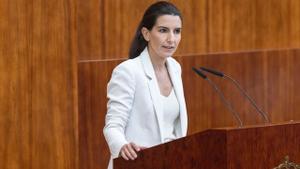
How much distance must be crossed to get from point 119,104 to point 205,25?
1.00m

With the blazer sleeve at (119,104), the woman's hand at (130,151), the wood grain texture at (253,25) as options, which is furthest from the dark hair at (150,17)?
the wood grain texture at (253,25)

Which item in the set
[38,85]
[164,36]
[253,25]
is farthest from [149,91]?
[253,25]

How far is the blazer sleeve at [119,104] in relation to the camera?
5.28 ft

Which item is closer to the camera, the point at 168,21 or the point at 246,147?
the point at 246,147

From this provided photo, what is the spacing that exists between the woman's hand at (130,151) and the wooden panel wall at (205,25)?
33.3 inches

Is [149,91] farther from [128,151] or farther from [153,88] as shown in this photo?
[128,151]

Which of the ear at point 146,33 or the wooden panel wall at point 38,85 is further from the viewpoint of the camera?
the wooden panel wall at point 38,85

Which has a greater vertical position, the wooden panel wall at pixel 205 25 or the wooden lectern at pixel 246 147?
the wooden panel wall at pixel 205 25

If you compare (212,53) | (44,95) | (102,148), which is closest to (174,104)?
(44,95)

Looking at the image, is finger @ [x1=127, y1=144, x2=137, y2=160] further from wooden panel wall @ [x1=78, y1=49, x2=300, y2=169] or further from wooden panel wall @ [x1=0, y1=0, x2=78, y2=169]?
wooden panel wall @ [x1=78, y1=49, x2=300, y2=169]

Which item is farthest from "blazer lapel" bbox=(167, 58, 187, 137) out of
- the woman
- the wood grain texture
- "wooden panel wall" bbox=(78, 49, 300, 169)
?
the wood grain texture

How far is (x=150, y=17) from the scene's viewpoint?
1.75 m

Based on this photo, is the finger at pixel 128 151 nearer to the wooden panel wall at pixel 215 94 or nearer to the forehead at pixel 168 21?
the forehead at pixel 168 21

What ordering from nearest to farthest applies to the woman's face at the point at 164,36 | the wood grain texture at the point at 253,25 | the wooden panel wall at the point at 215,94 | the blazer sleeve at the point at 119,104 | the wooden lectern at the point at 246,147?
the wooden lectern at the point at 246,147 < the blazer sleeve at the point at 119,104 < the woman's face at the point at 164,36 < the wooden panel wall at the point at 215,94 < the wood grain texture at the point at 253,25
